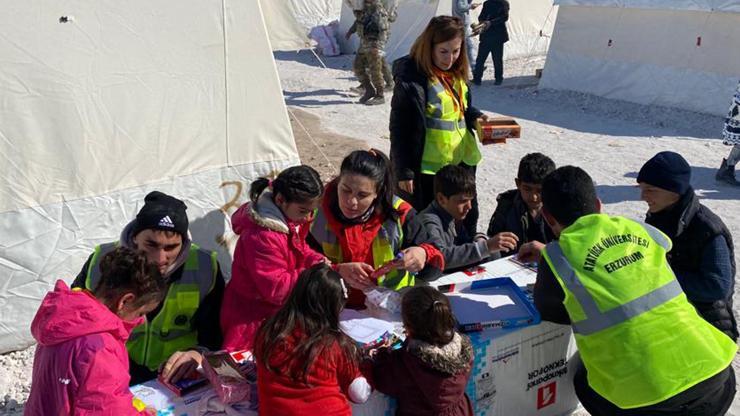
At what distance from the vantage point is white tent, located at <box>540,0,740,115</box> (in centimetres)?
1080

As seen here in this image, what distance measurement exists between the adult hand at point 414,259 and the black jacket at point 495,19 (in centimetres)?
1115

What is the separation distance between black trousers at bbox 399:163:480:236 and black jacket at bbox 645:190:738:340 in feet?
4.81

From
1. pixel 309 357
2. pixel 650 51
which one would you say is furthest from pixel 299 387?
pixel 650 51

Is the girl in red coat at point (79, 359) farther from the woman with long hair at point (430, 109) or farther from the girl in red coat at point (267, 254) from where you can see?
the woman with long hair at point (430, 109)

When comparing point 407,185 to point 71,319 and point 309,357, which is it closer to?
point 309,357

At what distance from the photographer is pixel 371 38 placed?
37.4 ft

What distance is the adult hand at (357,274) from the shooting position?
A: 126 inches

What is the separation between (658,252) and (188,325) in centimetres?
211

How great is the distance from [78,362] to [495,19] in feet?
41.3

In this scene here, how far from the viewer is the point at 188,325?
328cm

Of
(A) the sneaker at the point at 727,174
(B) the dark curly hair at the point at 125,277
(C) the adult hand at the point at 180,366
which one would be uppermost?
(B) the dark curly hair at the point at 125,277

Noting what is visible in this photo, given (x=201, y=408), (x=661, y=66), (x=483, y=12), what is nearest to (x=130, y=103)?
(x=201, y=408)

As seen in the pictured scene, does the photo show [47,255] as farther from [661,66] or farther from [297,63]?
[297,63]

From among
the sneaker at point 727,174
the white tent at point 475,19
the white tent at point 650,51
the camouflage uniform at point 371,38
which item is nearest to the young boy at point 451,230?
the sneaker at point 727,174
